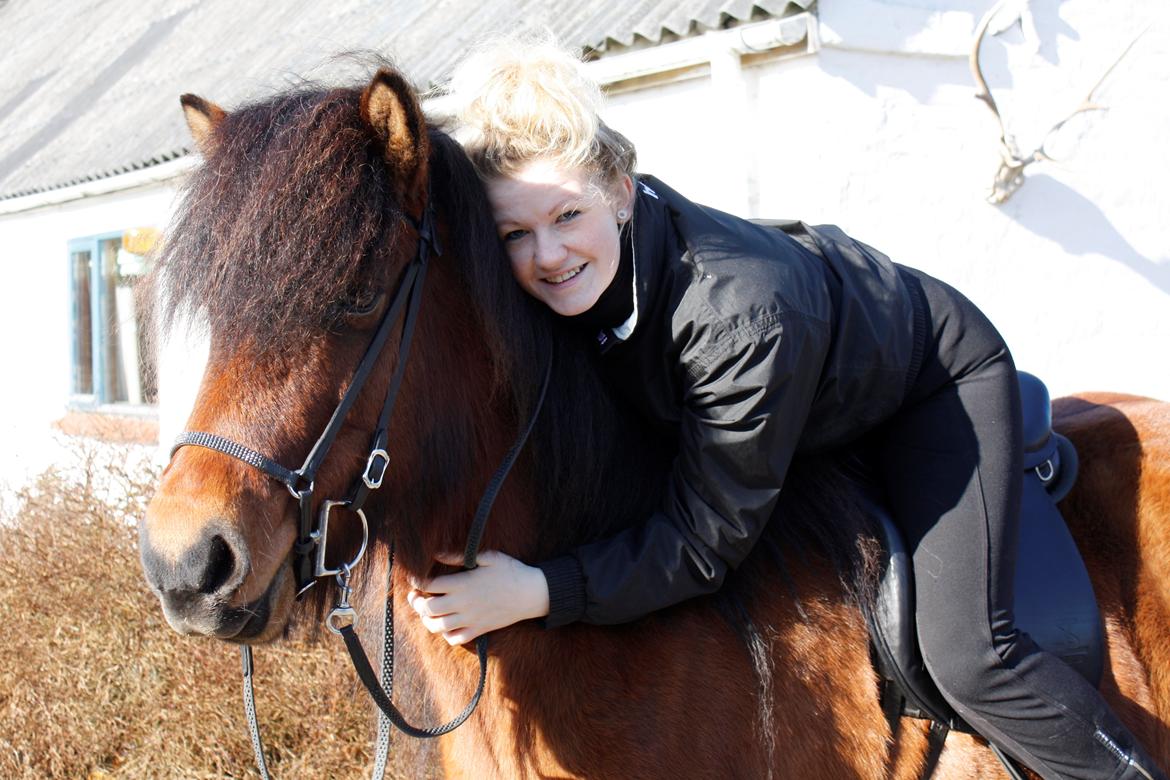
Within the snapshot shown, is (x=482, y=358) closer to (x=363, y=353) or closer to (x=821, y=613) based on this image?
(x=363, y=353)

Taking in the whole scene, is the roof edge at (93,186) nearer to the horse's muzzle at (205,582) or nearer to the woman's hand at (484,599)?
the woman's hand at (484,599)

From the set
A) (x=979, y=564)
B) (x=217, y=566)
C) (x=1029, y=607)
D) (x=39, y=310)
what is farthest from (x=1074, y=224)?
(x=39, y=310)

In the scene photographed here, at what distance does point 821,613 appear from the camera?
82.7 inches

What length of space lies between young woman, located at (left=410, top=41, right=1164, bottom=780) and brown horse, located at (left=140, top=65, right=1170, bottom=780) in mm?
118

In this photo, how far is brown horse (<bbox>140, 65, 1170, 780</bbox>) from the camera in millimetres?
1585

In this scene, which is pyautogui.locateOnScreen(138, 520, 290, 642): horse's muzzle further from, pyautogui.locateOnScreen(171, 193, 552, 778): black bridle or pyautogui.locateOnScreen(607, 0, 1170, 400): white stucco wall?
pyautogui.locateOnScreen(607, 0, 1170, 400): white stucco wall

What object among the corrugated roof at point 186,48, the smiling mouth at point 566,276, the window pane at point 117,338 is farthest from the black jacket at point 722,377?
the window pane at point 117,338

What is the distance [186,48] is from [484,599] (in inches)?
476

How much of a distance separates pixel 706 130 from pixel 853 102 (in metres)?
0.86

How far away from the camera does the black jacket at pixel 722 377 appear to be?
182cm

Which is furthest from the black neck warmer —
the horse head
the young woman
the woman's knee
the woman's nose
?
the woman's knee

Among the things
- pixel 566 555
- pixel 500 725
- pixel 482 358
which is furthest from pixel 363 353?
pixel 500 725

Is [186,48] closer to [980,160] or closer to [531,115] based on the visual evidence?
[980,160]

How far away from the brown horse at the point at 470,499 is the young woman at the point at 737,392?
0.39 ft
